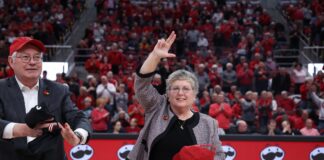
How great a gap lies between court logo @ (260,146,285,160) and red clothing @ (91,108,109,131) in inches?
161

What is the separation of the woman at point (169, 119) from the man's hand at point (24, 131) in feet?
3.23

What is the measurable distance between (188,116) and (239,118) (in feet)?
29.2

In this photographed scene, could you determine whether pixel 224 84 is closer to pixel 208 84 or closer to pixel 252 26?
pixel 208 84

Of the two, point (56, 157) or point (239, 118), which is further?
point (239, 118)

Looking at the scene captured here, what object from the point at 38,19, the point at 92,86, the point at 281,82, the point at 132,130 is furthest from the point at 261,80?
the point at 38,19

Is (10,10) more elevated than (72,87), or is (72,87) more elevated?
(10,10)

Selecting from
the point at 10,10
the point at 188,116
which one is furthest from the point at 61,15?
the point at 188,116

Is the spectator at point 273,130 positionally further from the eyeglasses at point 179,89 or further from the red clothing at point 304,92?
the eyeglasses at point 179,89

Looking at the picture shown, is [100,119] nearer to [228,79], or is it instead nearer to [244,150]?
[244,150]

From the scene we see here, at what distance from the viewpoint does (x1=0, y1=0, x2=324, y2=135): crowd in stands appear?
41.9 ft

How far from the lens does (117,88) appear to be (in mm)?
15328

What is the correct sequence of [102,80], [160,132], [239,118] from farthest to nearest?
1. [102,80]
2. [239,118]
3. [160,132]

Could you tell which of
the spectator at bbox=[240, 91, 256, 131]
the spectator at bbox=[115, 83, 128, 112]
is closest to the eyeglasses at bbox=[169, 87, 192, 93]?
the spectator at bbox=[240, 91, 256, 131]

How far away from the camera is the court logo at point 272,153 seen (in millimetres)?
9219
